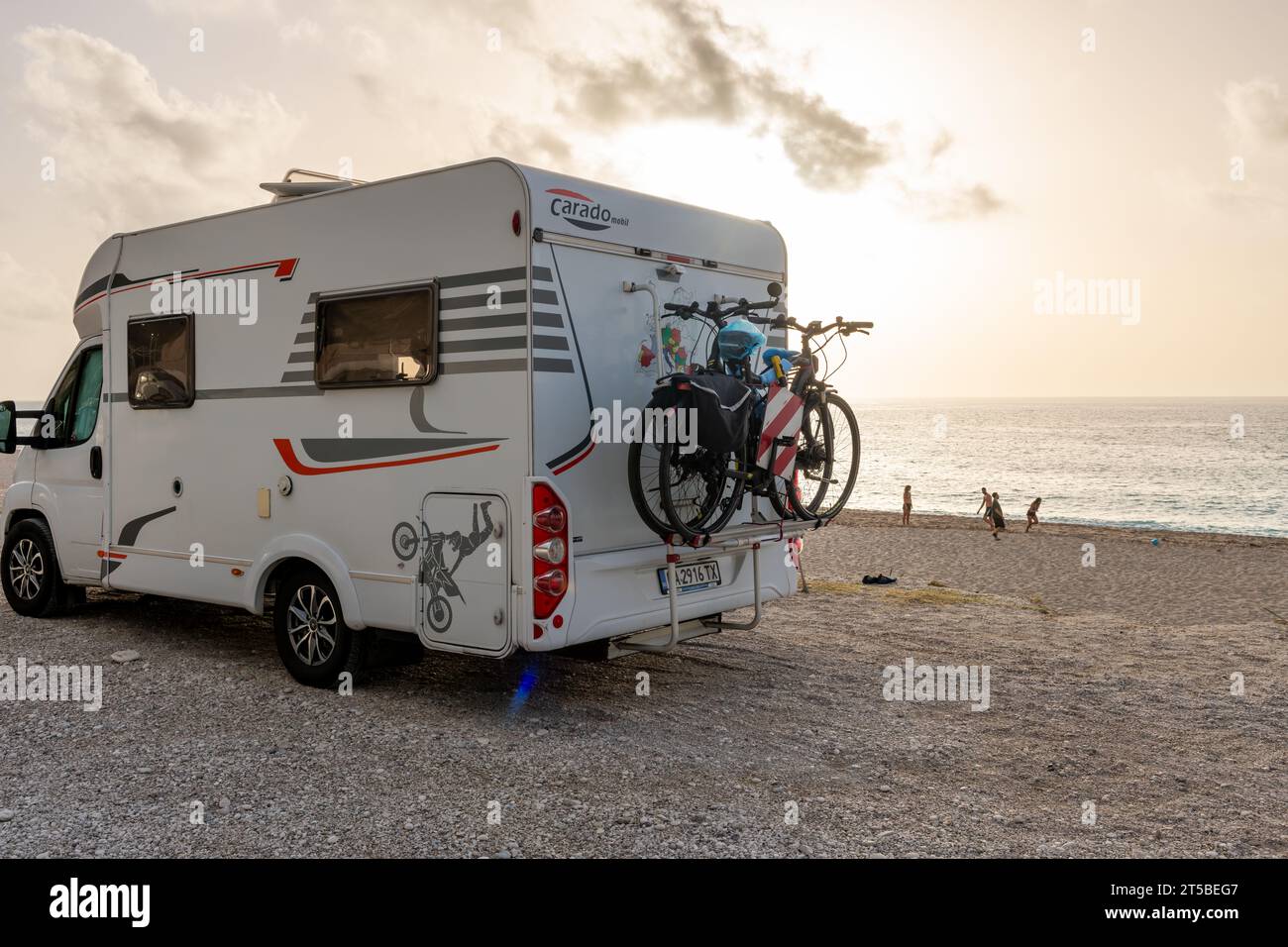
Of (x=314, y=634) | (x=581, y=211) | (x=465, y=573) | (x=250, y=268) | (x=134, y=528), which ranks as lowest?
(x=314, y=634)

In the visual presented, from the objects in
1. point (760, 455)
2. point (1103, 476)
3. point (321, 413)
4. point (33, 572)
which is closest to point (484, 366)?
point (321, 413)

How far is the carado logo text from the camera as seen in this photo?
5484 mm

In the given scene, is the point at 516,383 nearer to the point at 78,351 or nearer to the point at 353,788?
the point at 353,788

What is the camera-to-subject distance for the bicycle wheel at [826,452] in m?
6.39

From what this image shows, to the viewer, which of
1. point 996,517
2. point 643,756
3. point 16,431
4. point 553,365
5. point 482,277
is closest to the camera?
point 643,756

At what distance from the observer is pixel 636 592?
5.89 m

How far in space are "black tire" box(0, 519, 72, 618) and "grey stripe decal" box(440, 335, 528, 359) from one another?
177 inches

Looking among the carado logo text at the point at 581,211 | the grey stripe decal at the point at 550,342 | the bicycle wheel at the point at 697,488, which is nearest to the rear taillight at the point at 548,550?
the bicycle wheel at the point at 697,488

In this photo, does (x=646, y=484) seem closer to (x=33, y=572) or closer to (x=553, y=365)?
(x=553, y=365)

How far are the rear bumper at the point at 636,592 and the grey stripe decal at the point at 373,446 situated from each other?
912mm

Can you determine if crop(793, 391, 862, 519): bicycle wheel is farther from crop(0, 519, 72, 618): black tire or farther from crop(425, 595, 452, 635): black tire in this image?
crop(0, 519, 72, 618): black tire

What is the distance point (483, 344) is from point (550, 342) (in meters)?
0.37

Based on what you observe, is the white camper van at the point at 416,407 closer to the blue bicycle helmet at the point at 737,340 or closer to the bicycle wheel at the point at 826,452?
the blue bicycle helmet at the point at 737,340

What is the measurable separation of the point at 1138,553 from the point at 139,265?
20.9m
